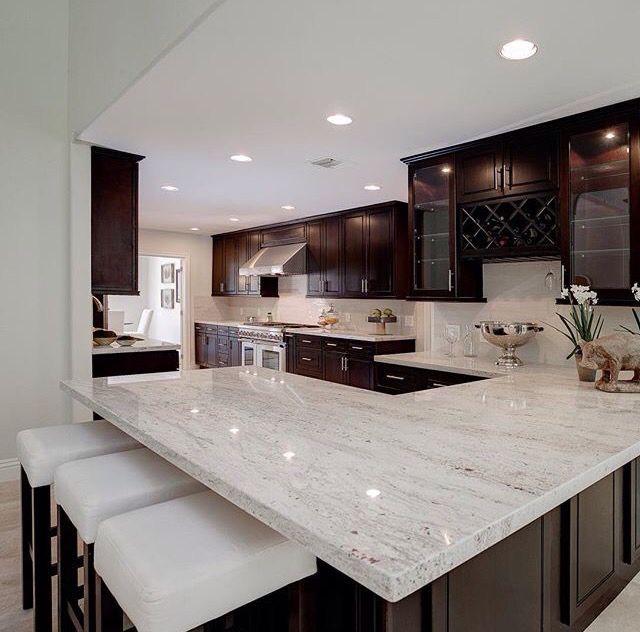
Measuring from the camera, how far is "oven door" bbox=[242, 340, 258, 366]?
701 centimetres

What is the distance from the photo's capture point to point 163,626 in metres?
0.98

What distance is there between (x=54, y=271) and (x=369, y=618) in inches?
137

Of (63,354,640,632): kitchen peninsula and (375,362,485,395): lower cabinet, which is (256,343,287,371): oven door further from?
(63,354,640,632): kitchen peninsula

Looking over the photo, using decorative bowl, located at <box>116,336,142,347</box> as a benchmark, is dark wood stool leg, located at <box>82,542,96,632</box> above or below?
below

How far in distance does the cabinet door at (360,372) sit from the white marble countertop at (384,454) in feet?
9.58

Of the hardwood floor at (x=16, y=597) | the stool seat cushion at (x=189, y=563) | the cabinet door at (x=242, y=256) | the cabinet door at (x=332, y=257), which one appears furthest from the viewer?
the cabinet door at (x=242, y=256)

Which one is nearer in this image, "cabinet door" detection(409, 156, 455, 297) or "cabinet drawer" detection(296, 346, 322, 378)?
"cabinet door" detection(409, 156, 455, 297)

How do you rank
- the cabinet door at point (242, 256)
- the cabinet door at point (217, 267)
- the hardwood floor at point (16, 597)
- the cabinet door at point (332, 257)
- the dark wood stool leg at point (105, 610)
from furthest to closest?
the cabinet door at point (217, 267) → the cabinet door at point (242, 256) → the cabinet door at point (332, 257) → the hardwood floor at point (16, 597) → the dark wood stool leg at point (105, 610)

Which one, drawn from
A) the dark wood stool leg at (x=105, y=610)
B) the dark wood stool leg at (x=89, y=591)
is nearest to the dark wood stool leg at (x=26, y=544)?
the dark wood stool leg at (x=89, y=591)

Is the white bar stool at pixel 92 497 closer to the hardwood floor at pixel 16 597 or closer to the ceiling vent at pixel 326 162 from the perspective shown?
the hardwood floor at pixel 16 597

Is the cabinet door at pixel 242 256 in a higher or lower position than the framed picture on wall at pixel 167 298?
higher

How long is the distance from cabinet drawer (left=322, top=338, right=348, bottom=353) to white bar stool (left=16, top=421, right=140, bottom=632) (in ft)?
11.8

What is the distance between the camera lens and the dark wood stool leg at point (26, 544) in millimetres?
2070

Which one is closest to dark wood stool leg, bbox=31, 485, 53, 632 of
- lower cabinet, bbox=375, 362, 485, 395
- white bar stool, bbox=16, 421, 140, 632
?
white bar stool, bbox=16, 421, 140, 632
